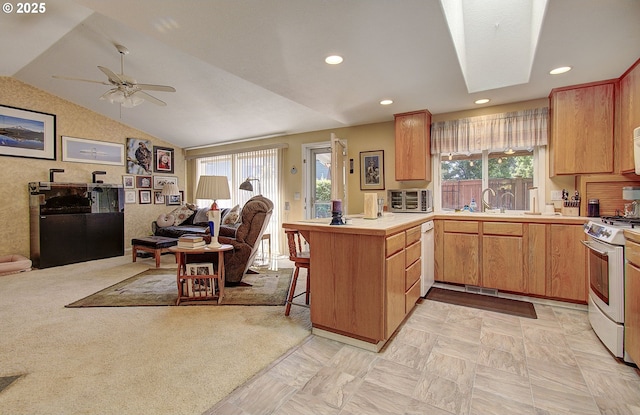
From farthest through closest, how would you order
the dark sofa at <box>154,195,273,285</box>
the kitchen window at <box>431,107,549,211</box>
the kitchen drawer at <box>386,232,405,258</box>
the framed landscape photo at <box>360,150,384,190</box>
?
1. the framed landscape photo at <box>360,150,384,190</box>
2. the dark sofa at <box>154,195,273,285</box>
3. the kitchen window at <box>431,107,549,211</box>
4. the kitchen drawer at <box>386,232,405,258</box>

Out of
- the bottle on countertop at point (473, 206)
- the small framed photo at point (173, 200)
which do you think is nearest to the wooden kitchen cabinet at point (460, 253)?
the bottle on countertop at point (473, 206)

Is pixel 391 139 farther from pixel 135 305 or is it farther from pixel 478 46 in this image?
pixel 135 305


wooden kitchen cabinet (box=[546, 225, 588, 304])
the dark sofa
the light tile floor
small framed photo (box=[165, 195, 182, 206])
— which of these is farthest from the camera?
small framed photo (box=[165, 195, 182, 206])

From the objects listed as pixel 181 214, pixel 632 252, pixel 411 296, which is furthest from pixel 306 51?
pixel 181 214

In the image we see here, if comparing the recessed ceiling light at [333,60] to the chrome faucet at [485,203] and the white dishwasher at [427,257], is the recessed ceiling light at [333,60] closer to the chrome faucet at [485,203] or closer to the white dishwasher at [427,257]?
the white dishwasher at [427,257]

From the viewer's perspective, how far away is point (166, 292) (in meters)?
3.34

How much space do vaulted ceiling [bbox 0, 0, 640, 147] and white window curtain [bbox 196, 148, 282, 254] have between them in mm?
1065

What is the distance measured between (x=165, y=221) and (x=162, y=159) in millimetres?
1616

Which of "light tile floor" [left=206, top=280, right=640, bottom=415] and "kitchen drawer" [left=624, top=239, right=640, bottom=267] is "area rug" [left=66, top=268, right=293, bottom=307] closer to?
"light tile floor" [left=206, top=280, right=640, bottom=415]

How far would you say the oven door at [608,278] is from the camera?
77.3 inches

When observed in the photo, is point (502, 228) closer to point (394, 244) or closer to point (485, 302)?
point (485, 302)

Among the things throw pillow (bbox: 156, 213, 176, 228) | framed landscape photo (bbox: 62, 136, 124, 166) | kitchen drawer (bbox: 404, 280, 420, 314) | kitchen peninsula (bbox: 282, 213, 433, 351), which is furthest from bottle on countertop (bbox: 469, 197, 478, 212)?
framed landscape photo (bbox: 62, 136, 124, 166)

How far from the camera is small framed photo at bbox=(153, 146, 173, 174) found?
6410mm

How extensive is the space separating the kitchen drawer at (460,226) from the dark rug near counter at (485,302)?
0.73 m
